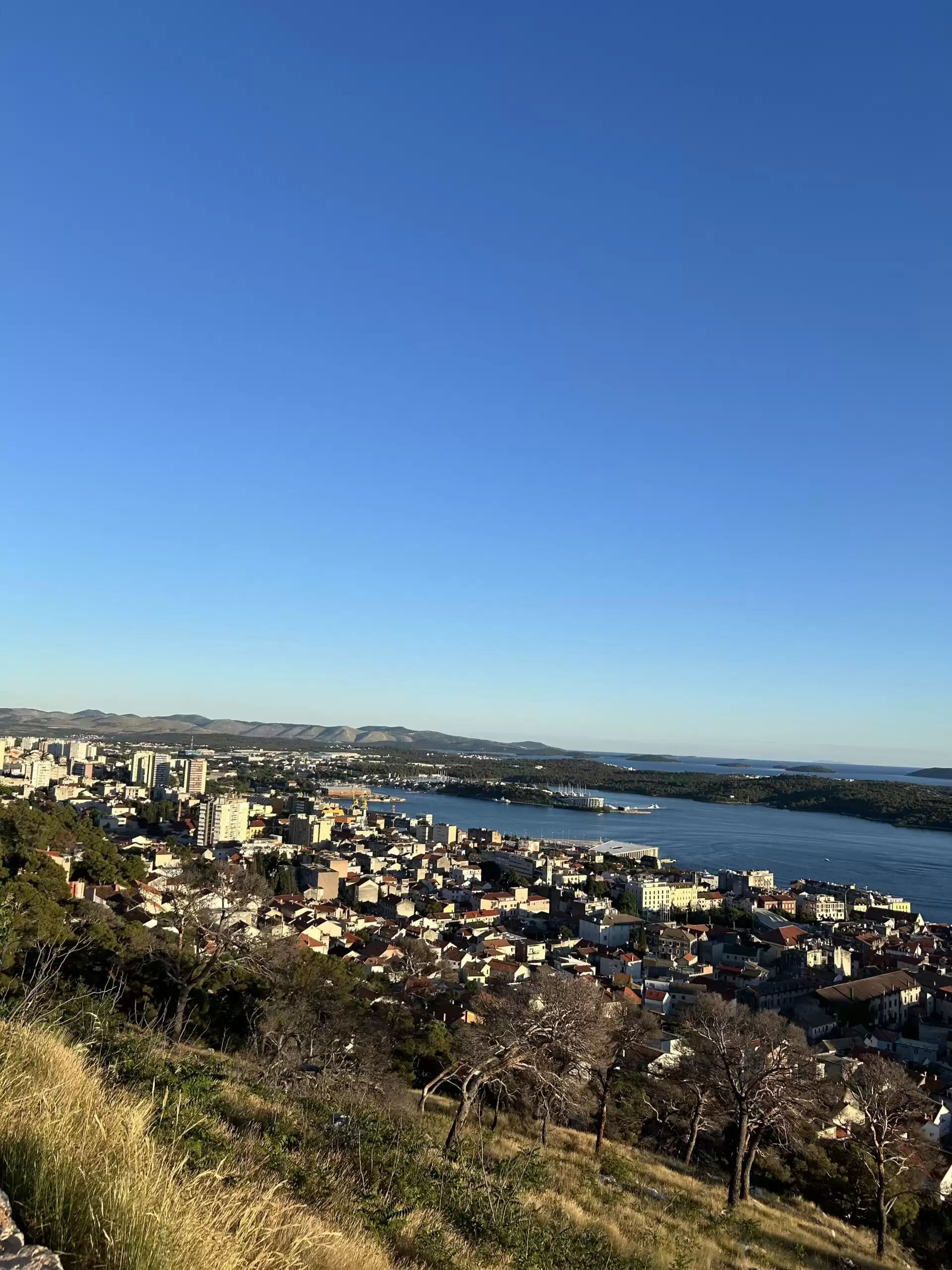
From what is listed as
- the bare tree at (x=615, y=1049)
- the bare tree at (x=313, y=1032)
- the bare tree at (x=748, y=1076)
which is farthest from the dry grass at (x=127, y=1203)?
the bare tree at (x=748, y=1076)

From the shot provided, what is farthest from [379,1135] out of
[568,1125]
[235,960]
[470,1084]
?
[568,1125]

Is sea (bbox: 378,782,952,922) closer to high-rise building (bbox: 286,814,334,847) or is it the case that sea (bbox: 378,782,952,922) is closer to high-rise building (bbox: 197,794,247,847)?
high-rise building (bbox: 286,814,334,847)

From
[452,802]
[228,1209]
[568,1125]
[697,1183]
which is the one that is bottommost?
[452,802]

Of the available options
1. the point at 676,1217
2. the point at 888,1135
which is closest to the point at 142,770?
the point at 888,1135

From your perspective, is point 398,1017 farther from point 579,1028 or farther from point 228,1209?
point 228,1209

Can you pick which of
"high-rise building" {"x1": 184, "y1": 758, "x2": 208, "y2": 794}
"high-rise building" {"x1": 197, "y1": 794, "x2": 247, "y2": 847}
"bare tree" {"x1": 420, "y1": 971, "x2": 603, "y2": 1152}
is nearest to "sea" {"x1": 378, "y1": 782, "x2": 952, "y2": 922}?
"high-rise building" {"x1": 184, "y1": 758, "x2": 208, "y2": 794}

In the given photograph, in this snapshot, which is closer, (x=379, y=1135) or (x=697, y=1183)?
(x=379, y=1135)
